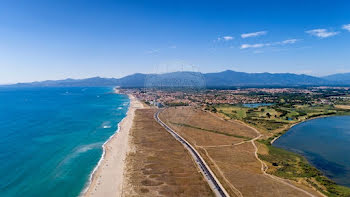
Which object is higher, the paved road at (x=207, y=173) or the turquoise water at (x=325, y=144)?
the paved road at (x=207, y=173)

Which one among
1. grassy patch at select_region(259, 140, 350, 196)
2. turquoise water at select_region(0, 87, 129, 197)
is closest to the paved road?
grassy patch at select_region(259, 140, 350, 196)

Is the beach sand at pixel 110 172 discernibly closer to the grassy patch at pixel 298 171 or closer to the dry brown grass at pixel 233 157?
the dry brown grass at pixel 233 157

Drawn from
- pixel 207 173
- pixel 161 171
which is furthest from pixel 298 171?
pixel 161 171

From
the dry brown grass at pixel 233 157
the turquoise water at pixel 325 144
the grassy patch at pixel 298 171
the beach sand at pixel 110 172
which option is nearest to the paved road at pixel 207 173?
the dry brown grass at pixel 233 157

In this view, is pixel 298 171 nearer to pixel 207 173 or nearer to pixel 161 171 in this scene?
pixel 207 173

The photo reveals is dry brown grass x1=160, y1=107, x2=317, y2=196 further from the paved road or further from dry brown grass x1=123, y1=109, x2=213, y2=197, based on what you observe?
dry brown grass x1=123, y1=109, x2=213, y2=197

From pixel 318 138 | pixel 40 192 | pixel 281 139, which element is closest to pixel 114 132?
pixel 40 192
